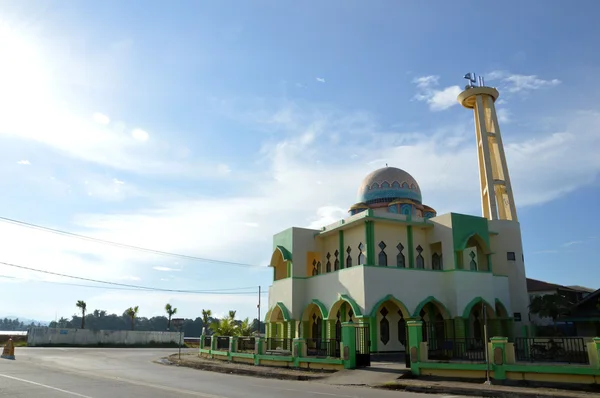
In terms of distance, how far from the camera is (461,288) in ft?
85.5

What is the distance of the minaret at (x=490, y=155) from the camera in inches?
1284

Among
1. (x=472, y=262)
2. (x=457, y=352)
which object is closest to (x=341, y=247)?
(x=472, y=262)

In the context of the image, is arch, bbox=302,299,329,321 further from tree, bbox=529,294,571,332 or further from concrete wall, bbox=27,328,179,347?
concrete wall, bbox=27,328,179,347

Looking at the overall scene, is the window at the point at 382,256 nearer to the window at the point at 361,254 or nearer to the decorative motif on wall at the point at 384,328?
the window at the point at 361,254

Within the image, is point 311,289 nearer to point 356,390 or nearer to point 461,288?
point 461,288

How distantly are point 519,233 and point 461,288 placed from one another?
262 inches

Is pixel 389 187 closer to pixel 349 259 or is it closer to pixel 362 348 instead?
pixel 349 259

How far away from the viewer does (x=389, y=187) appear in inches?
1300

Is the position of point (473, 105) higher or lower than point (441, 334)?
higher

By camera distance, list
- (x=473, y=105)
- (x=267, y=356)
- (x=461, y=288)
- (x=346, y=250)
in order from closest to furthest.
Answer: (x=267, y=356) → (x=461, y=288) → (x=346, y=250) → (x=473, y=105)

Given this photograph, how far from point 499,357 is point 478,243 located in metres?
13.8

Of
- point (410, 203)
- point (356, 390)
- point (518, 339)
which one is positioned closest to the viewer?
point (356, 390)

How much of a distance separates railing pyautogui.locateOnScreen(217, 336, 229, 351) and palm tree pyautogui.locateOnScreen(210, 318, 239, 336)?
9258 millimetres

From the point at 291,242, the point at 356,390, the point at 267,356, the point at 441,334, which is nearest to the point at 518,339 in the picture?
the point at 356,390
